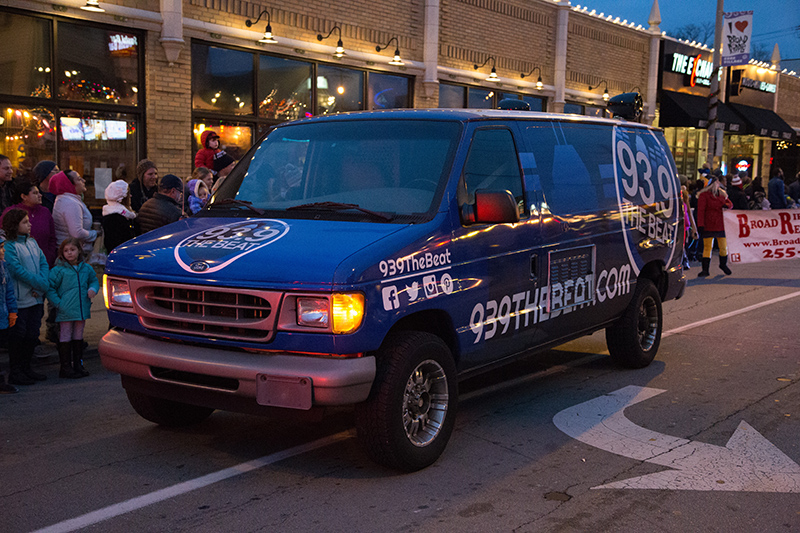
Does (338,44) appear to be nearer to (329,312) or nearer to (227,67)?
(227,67)

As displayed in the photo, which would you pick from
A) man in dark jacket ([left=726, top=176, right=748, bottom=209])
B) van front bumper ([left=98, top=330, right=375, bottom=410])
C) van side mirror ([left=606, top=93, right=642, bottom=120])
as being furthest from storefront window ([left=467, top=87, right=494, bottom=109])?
van front bumper ([left=98, top=330, right=375, bottom=410])

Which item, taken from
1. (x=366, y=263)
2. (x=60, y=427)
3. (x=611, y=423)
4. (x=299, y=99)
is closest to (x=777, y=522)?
(x=611, y=423)

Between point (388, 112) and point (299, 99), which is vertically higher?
point (299, 99)

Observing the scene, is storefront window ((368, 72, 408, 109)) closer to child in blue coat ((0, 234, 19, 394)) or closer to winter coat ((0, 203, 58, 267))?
winter coat ((0, 203, 58, 267))

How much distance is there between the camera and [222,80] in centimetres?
1520

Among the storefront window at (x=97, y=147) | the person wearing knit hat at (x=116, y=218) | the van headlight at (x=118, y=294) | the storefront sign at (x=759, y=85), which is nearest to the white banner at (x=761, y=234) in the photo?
the person wearing knit hat at (x=116, y=218)

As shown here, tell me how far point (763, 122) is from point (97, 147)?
3030 cm

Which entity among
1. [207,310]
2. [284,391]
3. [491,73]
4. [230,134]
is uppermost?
[491,73]

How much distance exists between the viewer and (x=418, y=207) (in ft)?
16.4

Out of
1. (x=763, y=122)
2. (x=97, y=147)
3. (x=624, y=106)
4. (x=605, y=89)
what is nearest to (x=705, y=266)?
(x=624, y=106)

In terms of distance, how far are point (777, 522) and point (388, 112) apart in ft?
11.7

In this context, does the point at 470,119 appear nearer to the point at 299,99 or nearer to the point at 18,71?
the point at 18,71

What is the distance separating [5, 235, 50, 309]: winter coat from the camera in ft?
23.0

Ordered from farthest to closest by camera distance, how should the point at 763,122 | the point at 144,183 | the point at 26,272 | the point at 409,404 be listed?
the point at 763,122
the point at 144,183
the point at 26,272
the point at 409,404
